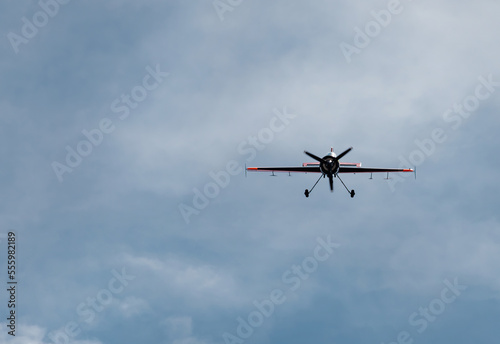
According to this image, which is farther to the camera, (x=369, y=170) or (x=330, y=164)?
(x=369, y=170)

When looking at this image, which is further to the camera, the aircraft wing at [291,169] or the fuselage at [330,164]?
the aircraft wing at [291,169]

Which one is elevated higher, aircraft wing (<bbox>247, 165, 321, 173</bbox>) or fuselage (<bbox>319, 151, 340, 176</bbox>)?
aircraft wing (<bbox>247, 165, 321, 173</bbox>)

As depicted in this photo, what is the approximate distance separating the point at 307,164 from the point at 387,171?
50.6 feet

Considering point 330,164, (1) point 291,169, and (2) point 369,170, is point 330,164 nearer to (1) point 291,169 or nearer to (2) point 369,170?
(1) point 291,169

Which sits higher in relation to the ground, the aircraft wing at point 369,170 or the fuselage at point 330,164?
the aircraft wing at point 369,170

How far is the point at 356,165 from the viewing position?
92.1 m

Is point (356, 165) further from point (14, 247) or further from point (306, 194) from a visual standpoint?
point (14, 247)

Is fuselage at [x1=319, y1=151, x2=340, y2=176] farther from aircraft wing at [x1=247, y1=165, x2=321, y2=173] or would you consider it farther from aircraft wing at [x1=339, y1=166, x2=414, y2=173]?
aircraft wing at [x1=339, y1=166, x2=414, y2=173]

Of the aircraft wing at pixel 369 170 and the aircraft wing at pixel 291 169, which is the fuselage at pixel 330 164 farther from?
the aircraft wing at pixel 369 170

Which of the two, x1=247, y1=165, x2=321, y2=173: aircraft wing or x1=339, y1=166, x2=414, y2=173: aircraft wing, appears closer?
x1=247, y1=165, x2=321, y2=173: aircraft wing

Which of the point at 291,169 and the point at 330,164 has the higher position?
the point at 291,169

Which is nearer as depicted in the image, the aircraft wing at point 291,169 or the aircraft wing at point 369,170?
the aircraft wing at point 291,169

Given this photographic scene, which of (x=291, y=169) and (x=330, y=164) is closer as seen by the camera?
(x=330, y=164)

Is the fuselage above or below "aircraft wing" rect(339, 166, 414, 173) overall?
below
